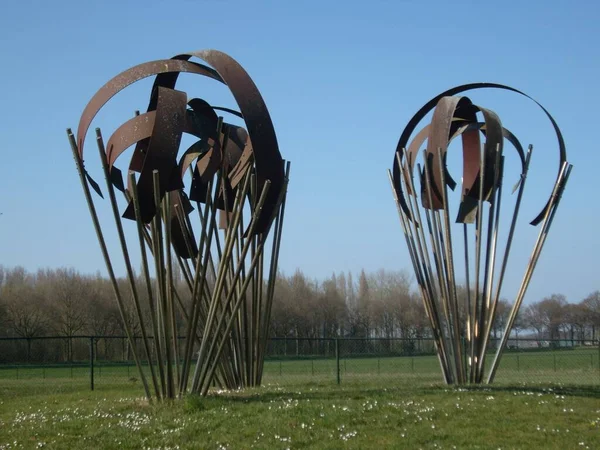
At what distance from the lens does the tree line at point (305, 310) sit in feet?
153

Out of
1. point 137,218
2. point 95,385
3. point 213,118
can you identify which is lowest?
point 95,385

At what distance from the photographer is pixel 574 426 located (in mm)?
10102

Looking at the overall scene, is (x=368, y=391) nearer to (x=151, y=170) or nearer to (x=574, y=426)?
(x=574, y=426)

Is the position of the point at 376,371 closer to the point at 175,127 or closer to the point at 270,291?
the point at 270,291

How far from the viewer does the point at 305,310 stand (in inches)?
2240

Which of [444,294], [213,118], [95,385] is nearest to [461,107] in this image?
[444,294]

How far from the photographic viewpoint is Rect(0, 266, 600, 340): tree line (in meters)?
46.5

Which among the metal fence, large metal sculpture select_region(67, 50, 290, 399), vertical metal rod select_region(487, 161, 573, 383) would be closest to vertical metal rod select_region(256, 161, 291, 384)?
large metal sculpture select_region(67, 50, 290, 399)

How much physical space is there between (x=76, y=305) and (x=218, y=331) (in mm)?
37087

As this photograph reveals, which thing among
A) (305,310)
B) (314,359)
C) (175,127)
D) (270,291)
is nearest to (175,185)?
(175,127)

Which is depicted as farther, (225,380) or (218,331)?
(225,380)

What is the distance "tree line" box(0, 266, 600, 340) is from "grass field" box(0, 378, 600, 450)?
21351mm

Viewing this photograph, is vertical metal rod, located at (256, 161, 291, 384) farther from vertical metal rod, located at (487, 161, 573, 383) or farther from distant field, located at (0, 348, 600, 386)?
distant field, located at (0, 348, 600, 386)

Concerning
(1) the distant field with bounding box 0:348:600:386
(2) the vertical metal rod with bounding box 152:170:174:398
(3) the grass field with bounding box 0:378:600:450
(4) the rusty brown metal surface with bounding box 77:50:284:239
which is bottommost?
(1) the distant field with bounding box 0:348:600:386
